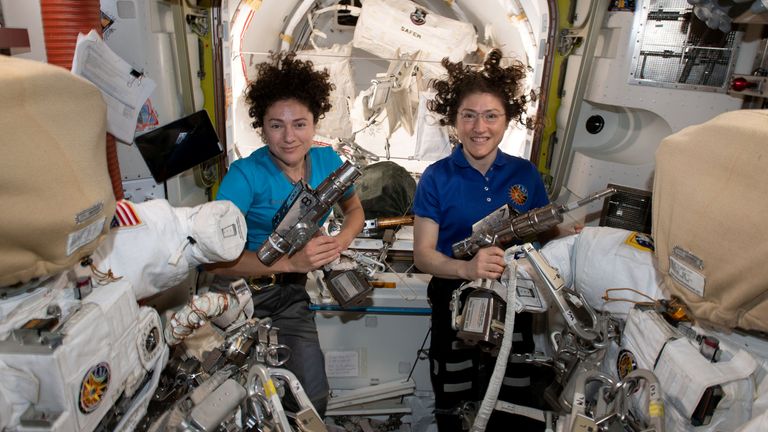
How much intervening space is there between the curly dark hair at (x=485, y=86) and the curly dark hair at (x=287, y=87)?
609 mm

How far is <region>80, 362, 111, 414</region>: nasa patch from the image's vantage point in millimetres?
1084

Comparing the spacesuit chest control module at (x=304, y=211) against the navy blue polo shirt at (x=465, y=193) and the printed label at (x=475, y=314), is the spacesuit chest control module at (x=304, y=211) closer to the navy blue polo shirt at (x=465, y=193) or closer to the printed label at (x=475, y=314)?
the navy blue polo shirt at (x=465, y=193)

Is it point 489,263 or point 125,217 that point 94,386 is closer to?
point 125,217

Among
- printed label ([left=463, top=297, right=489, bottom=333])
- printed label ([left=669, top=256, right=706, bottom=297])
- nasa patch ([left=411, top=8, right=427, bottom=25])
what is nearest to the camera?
printed label ([left=669, top=256, right=706, bottom=297])

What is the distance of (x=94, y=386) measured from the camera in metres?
1.12

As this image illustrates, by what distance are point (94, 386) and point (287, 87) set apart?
161cm

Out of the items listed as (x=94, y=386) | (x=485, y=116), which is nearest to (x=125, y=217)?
(x=94, y=386)

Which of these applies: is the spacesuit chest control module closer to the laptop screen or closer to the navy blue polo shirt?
the navy blue polo shirt

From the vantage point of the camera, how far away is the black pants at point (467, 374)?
230 centimetres

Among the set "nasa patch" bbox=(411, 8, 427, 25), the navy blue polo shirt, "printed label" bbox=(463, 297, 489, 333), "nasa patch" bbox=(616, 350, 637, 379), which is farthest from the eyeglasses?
"nasa patch" bbox=(411, 8, 427, 25)

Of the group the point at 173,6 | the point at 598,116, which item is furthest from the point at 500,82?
the point at 173,6

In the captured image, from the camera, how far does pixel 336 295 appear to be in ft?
7.44

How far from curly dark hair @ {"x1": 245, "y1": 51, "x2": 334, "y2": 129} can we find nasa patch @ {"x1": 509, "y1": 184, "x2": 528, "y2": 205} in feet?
3.45

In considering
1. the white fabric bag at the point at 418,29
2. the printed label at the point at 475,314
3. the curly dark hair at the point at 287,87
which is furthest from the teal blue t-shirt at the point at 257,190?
the white fabric bag at the point at 418,29
